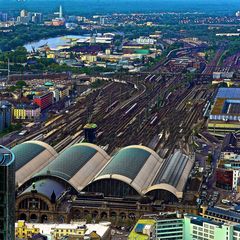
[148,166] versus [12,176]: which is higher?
[12,176]

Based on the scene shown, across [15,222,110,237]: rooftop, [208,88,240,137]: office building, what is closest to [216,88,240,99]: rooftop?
[208,88,240,137]: office building

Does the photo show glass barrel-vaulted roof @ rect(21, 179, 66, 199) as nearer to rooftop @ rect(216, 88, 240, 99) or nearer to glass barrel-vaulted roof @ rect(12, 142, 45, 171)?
glass barrel-vaulted roof @ rect(12, 142, 45, 171)

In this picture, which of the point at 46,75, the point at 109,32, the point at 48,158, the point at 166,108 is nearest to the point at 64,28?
the point at 109,32

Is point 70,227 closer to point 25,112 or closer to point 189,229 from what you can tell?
point 189,229

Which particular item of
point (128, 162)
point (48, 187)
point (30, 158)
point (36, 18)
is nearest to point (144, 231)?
point (48, 187)

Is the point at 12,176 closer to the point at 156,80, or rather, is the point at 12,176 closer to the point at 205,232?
the point at 205,232

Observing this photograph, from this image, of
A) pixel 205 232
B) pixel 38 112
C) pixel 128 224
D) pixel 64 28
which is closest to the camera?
pixel 205 232
